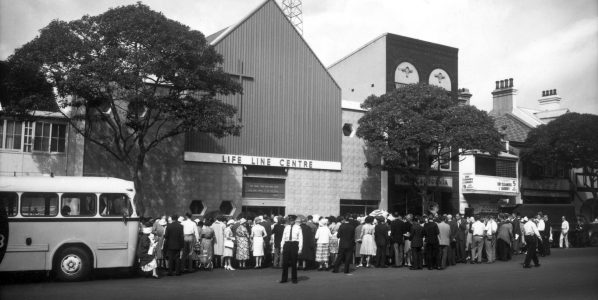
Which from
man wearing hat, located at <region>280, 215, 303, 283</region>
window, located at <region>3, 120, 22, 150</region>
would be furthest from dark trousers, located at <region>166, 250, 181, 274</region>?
window, located at <region>3, 120, 22, 150</region>

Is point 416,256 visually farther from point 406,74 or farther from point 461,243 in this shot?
point 406,74

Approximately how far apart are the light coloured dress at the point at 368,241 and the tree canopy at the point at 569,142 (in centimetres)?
2459

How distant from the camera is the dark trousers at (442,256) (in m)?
20.3

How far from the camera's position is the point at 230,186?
31828 millimetres

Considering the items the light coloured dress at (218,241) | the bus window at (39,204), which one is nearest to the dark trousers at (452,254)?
the light coloured dress at (218,241)

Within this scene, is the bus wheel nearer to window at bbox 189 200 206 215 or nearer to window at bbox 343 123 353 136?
window at bbox 189 200 206 215

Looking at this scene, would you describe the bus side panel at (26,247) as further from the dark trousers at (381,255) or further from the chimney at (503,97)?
the chimney at (503,97)

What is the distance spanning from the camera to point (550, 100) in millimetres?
51312

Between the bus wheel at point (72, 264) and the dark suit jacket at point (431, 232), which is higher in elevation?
the dark suit jacket at point (431, 232)

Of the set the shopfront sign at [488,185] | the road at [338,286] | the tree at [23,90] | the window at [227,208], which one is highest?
the tree at [23,90]

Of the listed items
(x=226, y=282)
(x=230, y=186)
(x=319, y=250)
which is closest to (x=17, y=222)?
(x=226, y=282)

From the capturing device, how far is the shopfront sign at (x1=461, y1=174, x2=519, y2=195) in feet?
133

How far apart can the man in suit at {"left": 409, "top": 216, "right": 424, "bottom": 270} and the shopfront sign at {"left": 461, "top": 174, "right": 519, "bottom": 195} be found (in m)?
21.4

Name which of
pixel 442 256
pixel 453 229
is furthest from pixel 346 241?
pixel 453 229
